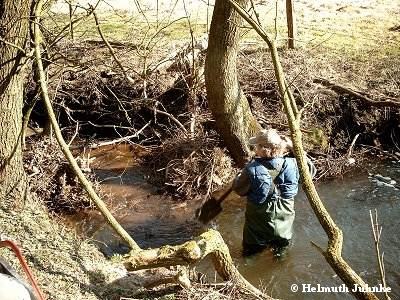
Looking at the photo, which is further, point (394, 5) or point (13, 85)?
point (394, 5)

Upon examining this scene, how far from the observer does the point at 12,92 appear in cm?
545

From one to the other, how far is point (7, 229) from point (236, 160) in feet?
12.5

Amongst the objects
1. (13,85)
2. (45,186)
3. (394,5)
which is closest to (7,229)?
(13,85)

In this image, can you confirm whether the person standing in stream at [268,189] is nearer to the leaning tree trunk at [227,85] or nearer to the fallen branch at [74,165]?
the fallen branch at [74,165]

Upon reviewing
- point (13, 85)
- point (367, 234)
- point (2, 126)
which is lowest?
point (367, 234)

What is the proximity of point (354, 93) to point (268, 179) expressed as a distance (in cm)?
387

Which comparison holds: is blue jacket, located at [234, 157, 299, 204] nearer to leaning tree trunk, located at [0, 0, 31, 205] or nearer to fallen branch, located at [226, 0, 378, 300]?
fallen branch, located at [226, 0, 378, 300]

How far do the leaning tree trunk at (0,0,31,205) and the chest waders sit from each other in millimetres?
2400

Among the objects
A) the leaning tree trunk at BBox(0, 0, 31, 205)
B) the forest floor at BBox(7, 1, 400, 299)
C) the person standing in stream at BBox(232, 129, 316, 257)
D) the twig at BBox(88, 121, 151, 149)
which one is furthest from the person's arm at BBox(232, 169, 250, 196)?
the twig at BBox(88, 121, 151, 149)

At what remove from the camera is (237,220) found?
6.98 meters

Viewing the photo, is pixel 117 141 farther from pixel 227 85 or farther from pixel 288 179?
pixel 288 179

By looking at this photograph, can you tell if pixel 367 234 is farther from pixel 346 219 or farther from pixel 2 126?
pixel 2 126

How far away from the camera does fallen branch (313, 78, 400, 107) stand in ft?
27.8

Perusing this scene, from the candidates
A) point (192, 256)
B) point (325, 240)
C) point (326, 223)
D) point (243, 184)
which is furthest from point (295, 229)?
point (326, 223)
